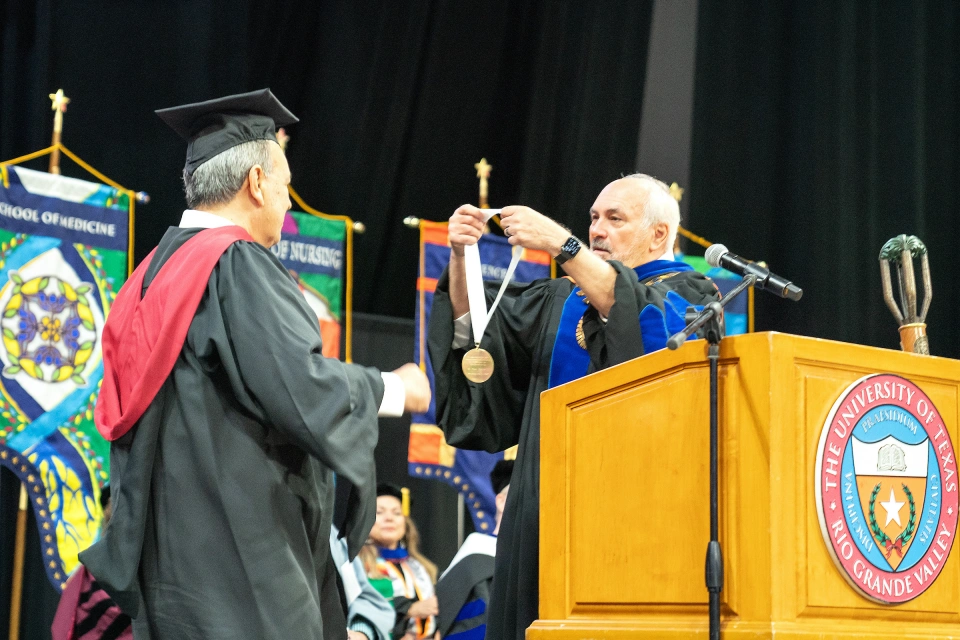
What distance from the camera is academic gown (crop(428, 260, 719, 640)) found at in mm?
2996

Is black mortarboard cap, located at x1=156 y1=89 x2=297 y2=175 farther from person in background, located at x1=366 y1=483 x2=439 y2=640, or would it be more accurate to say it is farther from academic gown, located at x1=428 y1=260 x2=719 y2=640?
→ person in background, located at x1=366 y1=483 x2=439 y2=640

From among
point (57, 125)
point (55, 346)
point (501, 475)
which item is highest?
point (57, 125)

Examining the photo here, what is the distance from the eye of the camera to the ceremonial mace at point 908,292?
2.66 m

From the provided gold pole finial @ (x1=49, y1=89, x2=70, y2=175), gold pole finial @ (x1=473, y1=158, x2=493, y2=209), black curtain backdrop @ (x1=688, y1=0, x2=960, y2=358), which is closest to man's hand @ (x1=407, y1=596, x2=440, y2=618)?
gold pole finial @ (x1=473, y1=158, x2=493, y2=209)

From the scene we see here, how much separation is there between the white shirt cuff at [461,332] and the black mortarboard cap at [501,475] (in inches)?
112

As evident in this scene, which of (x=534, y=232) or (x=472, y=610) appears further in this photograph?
(x=472, y=610)

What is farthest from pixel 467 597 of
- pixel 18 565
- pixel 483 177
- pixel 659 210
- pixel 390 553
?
pixel 659 210

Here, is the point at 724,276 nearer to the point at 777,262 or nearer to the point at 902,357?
the point at 777,262

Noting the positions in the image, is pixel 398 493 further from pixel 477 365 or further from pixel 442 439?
pixel 477 365

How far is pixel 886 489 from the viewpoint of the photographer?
2.17m

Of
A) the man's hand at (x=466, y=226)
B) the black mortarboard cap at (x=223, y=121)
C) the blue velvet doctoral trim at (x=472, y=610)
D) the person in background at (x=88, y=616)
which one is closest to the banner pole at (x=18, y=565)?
the person in background at (x=88, y=616)

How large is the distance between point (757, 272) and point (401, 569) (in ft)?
13.8

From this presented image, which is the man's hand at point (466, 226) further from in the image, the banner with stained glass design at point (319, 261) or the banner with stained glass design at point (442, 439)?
the banner with stained glass design at point (442, 439)

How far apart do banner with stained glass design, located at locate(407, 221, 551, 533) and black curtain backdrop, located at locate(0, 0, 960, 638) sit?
0.49 metres
